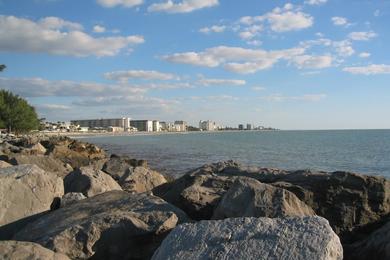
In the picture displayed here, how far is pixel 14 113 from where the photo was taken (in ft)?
236

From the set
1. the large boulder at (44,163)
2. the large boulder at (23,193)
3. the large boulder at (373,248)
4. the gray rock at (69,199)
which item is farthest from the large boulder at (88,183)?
the large boulder at (373,248)

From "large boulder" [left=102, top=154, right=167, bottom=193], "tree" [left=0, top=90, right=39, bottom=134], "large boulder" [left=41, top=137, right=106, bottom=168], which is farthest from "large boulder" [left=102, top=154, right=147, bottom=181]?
"tree" [left=0, top=90, right=39, bottom=134]

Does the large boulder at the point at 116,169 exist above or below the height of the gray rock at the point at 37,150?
above

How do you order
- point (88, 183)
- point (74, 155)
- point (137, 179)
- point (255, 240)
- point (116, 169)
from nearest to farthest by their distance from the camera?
point (255, 240)
point (88, 183)
point (137, 179)
point (116, 169)
point (74, 155)

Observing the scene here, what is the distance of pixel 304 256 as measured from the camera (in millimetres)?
4129

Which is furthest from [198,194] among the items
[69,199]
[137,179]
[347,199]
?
[137,179]

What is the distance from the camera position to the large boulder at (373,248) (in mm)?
5247

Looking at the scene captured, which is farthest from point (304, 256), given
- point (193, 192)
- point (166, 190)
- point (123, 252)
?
point (166, 190)

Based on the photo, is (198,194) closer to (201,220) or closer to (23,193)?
(201,220)

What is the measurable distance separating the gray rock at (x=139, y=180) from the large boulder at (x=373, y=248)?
17.9ft

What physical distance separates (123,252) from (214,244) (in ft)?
5.26

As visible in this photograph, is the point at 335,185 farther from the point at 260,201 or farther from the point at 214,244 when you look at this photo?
the point at 214,244

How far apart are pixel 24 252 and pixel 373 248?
3.65 m

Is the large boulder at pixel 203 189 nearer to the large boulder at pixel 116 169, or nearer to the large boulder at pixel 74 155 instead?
the large boulder at pixel 116 169
